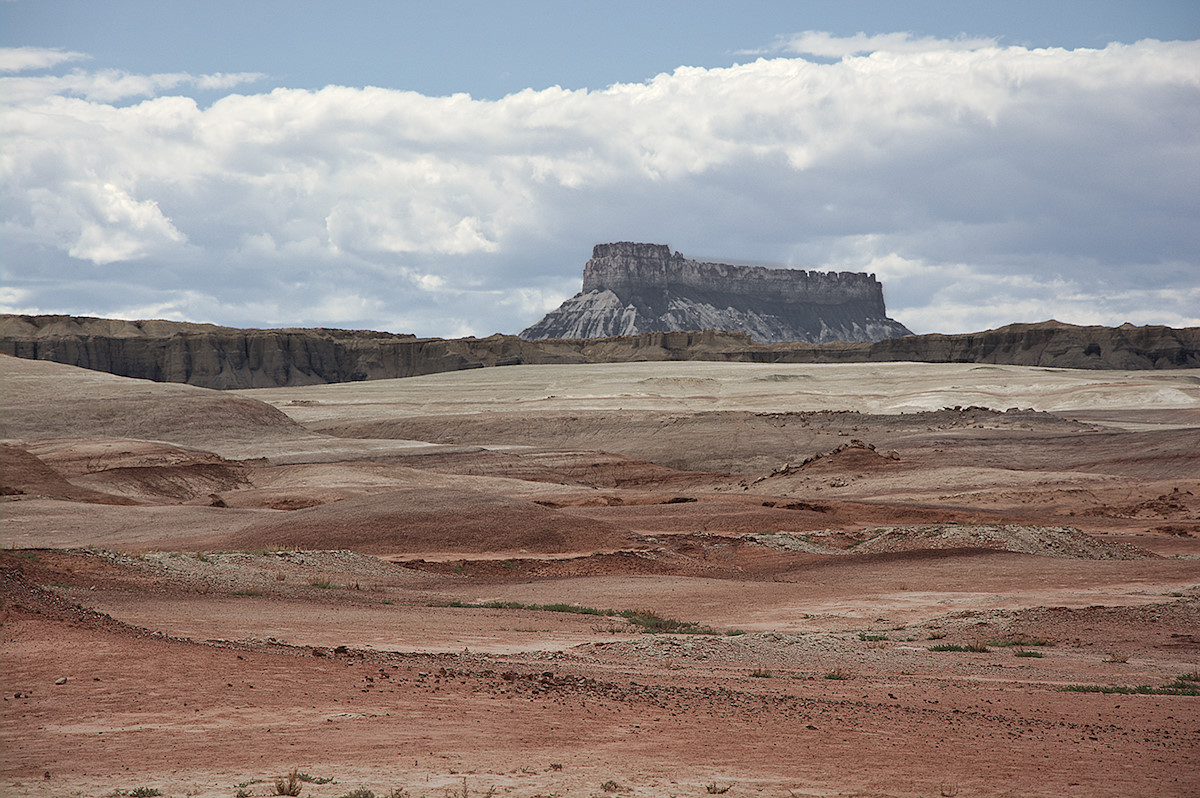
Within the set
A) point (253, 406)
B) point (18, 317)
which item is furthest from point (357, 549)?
point (18, 317)

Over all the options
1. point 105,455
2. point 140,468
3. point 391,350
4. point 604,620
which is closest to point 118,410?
point 105,455

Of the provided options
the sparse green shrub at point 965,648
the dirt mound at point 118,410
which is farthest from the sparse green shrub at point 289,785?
the dirt mound at point 118,410

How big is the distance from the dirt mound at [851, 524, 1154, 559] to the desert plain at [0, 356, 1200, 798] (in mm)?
159

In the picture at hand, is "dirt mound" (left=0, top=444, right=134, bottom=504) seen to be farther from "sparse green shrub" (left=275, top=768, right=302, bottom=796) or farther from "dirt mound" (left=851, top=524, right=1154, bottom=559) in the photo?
"sparse green shrub" (left=275, top=768, right=302, bottom=796)

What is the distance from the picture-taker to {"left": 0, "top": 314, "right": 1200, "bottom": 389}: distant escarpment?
14750 cm

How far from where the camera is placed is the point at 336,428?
82.5 meters

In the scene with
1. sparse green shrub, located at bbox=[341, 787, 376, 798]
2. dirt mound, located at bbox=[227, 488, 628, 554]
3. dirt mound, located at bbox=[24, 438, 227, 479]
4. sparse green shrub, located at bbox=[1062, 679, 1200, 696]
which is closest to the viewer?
sparse green shrub, located at bbox=[341, 787, 376, 798]

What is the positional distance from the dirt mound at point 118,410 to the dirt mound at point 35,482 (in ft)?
59.5

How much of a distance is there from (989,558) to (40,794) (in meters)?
26.6

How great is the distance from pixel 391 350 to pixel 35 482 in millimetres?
120102

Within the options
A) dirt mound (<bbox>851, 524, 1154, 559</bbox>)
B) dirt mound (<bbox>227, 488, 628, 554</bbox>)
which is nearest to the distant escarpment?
dirt mound (<bbox>227, 488, 628, 554</bbox>)

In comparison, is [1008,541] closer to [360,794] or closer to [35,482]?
[360,794]

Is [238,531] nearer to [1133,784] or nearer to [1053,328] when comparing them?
[1133,784]

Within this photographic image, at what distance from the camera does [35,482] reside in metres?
41.4
